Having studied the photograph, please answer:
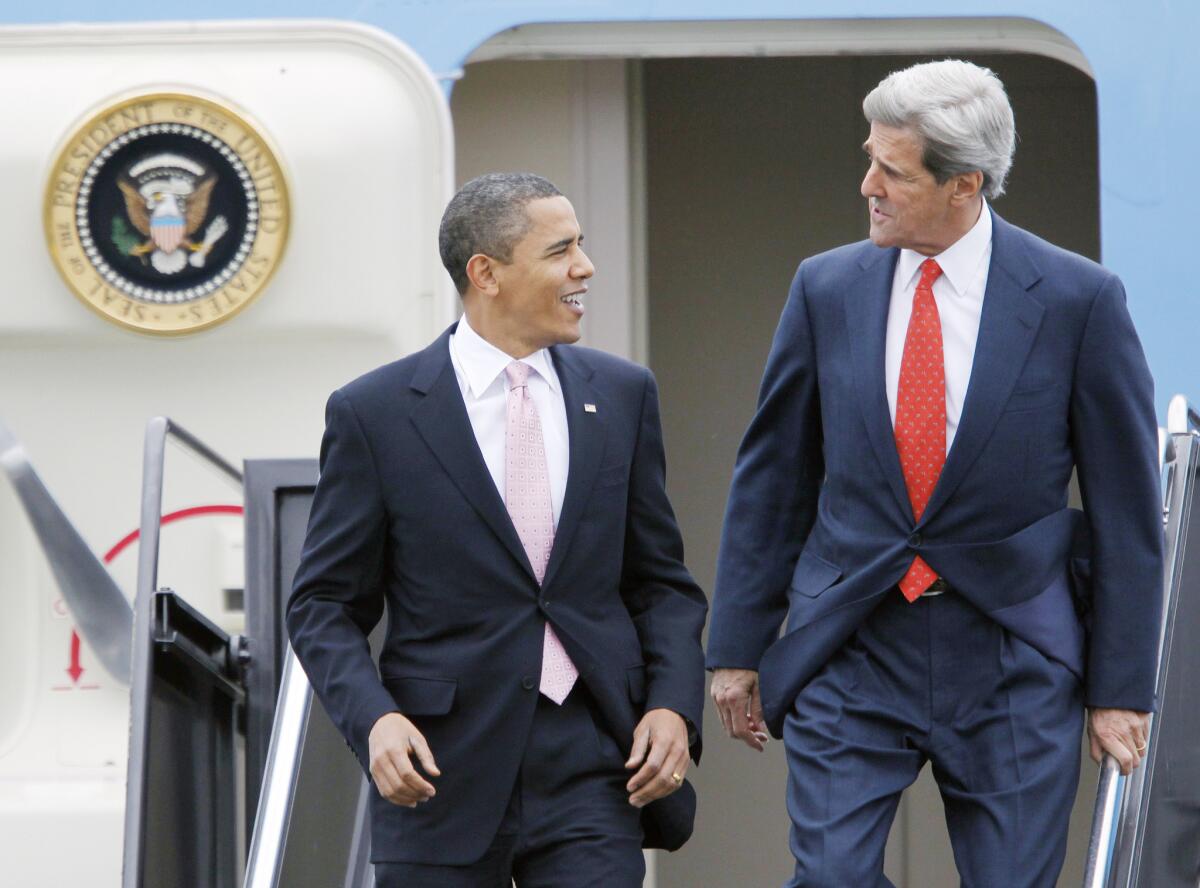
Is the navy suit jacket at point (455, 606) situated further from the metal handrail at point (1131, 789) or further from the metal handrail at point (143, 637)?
the metal handrail at point (143, 637)

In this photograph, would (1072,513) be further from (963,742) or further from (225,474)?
(225,474)

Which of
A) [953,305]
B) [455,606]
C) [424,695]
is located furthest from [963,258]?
[424,695]

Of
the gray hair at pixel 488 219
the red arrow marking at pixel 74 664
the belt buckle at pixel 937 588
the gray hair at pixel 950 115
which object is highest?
the gray hair at pixel 950 115

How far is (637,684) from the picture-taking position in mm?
3154

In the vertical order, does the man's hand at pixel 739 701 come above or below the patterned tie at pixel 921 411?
below

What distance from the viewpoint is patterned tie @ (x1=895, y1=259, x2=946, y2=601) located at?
3131mm

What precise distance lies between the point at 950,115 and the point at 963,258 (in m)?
0.21

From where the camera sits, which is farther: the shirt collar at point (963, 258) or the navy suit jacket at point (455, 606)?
the shirt collar at point (963, 258)

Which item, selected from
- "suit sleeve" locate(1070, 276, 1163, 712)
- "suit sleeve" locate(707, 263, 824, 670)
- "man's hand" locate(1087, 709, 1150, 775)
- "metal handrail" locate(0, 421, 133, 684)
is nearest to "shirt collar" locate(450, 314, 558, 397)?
"suit sleeve" locate(707, 263, 824, 670)

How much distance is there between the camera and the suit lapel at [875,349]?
3.12m

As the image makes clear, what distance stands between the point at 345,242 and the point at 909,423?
2.20m

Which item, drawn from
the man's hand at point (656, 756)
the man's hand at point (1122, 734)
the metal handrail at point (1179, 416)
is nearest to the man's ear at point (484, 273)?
the man's hand at point (656, 756)

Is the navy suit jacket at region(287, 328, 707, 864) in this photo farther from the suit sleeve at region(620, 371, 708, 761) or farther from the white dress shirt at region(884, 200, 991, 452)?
the white dress shirt at region(884, 200, 991, 452)

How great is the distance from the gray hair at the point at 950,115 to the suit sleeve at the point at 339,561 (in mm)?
855
